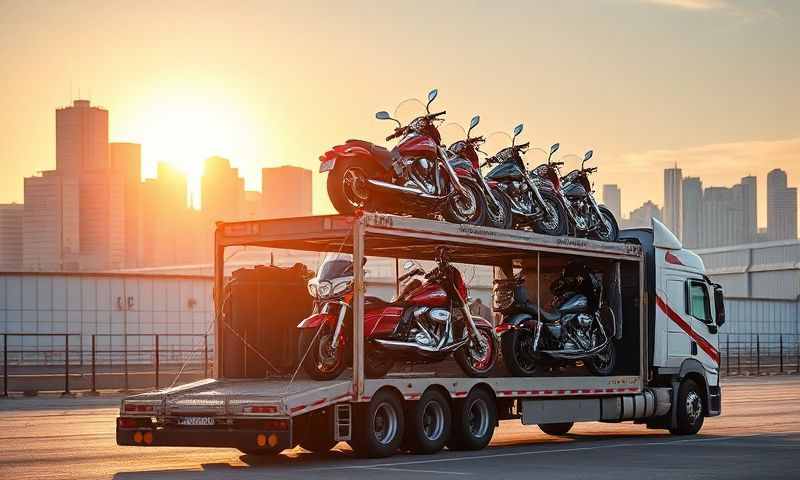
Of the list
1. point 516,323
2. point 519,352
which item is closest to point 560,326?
point 516,323

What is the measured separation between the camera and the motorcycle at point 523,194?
74.0ft

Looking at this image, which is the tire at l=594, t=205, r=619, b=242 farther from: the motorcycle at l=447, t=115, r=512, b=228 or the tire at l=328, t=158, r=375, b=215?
the tire at l=328, t=158, r=375, b=215

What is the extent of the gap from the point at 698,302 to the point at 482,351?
643 centimetres

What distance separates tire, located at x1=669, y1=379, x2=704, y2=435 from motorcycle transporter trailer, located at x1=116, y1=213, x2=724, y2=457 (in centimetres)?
2

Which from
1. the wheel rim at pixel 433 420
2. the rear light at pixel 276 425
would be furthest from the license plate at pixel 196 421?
the wheel rim at pixel 433 420

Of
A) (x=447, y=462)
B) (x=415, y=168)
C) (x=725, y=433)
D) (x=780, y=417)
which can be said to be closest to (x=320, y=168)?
(x=415, y=168)

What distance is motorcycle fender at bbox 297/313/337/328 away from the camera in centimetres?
1772

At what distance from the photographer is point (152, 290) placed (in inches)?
2427

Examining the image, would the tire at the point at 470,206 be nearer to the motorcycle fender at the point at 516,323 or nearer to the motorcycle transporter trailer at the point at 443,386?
the motorcycle transporter trailer at the point at 443,386

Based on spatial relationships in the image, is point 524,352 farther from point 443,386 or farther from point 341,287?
point 341,287

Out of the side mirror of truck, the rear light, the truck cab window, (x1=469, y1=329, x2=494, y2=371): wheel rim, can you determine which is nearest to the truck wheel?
(x1=469, y1=329, x2=494, y2=371): wheel rim

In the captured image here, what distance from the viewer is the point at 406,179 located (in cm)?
1962

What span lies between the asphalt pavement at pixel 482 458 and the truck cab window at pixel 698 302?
1993mm

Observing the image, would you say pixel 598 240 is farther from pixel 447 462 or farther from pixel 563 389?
pixel 447 462
